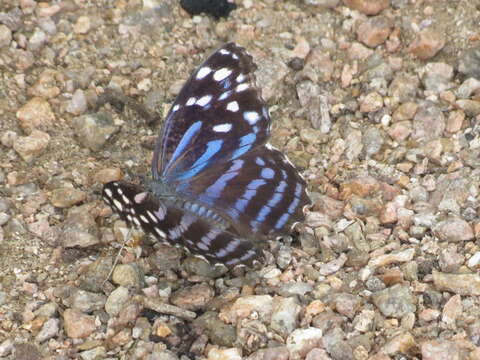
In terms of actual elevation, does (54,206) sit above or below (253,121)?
below

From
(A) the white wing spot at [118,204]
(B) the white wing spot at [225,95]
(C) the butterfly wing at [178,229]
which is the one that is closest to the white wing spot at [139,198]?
(C) the butterfly wing at [178,229]

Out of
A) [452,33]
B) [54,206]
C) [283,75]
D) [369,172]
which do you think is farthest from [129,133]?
[452,33]

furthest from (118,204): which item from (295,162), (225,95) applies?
(295,162)

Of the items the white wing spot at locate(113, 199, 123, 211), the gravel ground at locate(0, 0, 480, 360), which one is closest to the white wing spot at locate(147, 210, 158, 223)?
the white wing spot at locate(113, 199, 123, 211)

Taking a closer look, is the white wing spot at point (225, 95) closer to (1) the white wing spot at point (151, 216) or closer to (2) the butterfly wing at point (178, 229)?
(2) the butterfly wing at point (178, 229)

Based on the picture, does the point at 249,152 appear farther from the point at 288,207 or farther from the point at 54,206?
the point at 54,206

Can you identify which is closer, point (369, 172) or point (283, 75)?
point (369, 172)

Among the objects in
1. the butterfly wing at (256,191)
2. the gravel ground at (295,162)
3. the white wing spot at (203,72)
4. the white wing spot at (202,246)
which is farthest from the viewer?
the white wing spot at (203,72)

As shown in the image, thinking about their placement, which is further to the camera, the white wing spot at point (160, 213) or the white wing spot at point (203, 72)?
the white wing spot at point (203, 72)
